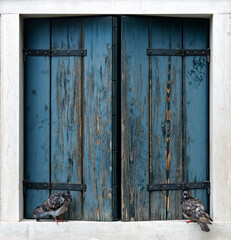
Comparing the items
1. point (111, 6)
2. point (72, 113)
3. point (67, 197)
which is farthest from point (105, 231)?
point (111, 6)

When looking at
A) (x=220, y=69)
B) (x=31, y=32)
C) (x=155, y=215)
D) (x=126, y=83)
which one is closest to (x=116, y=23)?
(x=126, y=83)

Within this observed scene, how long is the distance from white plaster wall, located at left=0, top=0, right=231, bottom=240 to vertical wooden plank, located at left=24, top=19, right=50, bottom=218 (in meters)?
0.12

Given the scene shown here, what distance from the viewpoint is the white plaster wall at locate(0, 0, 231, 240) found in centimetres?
341

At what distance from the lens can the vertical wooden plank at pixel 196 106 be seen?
3.56m

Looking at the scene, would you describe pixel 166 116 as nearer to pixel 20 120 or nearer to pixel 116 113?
pixel 116 113

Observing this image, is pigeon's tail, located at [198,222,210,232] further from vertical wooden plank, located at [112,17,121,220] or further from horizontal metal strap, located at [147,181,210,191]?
vertical wooden plank, located at [112,17,121,220]

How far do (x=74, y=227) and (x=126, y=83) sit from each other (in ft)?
4.39

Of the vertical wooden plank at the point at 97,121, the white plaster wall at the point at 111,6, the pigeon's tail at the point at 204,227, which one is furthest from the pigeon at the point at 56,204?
the white plaster wall at the point at 111,6

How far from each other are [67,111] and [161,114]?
0.84 metres

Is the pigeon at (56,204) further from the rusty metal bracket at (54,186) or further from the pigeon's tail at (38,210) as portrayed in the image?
the rusty metal bracket at (54,186)

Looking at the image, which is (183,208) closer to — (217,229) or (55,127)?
(217,229)

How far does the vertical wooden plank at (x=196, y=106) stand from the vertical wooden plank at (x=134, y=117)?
14.5 inches

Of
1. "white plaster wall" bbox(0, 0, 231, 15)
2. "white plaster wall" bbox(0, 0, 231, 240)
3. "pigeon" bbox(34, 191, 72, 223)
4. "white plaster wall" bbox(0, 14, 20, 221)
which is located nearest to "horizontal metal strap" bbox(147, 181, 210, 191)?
"white plaster wall" bbox(0, 0, 231, 240)

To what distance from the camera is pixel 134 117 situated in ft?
11.5
